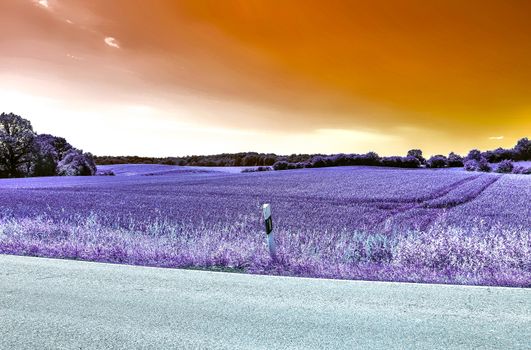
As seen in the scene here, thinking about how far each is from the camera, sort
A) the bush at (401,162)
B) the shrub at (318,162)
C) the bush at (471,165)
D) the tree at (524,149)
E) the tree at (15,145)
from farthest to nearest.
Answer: the tree at (524,149) → the bush at (401,162) → the shrub at (318,162) → the bush at (471,165) → the tree at (15,145)

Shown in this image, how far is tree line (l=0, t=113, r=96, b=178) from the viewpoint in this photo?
58.9 metres

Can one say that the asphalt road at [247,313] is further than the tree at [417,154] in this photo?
No

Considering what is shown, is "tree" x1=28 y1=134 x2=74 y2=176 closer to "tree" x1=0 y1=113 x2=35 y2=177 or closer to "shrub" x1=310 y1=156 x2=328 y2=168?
"tree" x1=0 y1=113 x2=35 y2=177

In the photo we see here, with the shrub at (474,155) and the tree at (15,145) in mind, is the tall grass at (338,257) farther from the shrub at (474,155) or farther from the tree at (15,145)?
the shrub at (474,155)

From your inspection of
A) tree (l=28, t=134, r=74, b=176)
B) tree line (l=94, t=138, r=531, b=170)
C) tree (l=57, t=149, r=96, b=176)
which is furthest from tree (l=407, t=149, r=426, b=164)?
tree (l=28, t=134, r=74, b=176)

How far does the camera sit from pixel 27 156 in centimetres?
6094

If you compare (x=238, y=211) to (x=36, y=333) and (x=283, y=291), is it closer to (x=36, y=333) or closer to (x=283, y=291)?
(x=283, y=291)

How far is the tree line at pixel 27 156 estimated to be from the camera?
193ft

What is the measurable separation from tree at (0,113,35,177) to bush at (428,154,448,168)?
2552 inches

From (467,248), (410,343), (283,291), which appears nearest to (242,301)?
(283,291)

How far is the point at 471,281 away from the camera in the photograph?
630cm

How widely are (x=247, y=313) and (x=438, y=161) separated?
85.7m

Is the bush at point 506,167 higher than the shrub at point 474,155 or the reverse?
the reverse

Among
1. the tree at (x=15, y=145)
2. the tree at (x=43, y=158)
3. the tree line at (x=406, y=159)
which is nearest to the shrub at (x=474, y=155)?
the tree line at (x=406, y=159)
